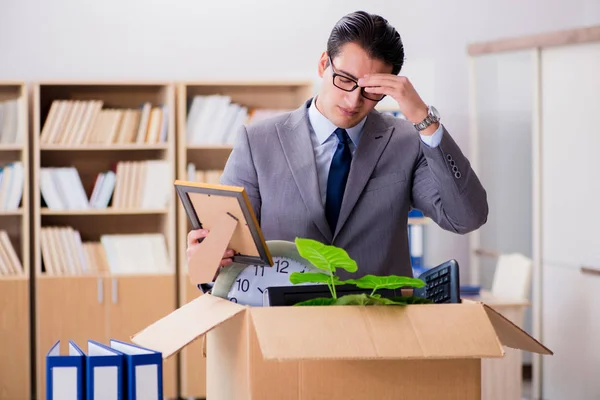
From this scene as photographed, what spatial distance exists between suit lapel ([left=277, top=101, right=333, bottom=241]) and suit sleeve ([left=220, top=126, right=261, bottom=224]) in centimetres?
9

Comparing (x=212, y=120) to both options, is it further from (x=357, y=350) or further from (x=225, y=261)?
(x=357, y=350)

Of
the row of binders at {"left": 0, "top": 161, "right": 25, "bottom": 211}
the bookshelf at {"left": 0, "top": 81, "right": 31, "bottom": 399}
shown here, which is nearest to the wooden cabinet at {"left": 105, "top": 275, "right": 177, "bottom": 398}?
the bookshelf at {"left": 0, "top": 81, "right": 31, "bottom": 399}

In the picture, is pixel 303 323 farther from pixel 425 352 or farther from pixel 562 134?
pixel 562 134

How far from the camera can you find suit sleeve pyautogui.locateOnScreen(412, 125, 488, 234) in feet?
5.74

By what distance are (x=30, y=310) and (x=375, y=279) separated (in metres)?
4.17

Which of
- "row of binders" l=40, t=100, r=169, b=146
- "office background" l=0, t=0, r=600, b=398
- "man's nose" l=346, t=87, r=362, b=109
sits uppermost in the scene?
"office background" l=0, t=0, r=600, b=398

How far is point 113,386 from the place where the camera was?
4.75ft

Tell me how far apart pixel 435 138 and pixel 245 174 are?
541 mm

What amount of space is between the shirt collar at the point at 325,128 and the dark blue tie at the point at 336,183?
50 millimetres

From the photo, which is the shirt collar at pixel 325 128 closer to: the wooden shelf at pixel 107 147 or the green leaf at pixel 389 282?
the green leaf at pixel 389 282

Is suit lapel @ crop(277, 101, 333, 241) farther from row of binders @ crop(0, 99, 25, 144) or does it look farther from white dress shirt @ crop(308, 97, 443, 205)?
row of binders @ crop(0, 99, 25, 144)

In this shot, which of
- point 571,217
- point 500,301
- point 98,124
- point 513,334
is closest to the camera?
point 513,334

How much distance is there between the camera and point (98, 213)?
5184 mm

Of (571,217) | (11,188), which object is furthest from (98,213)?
(571,217)
